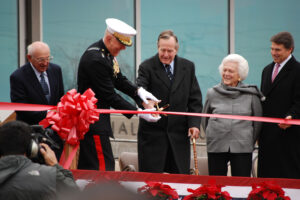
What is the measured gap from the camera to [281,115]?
6297 mm

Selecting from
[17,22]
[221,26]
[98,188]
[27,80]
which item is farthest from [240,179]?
[221,26]

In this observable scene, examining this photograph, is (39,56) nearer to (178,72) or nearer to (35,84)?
(35,84)

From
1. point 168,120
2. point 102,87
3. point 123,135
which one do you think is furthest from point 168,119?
point 123,135

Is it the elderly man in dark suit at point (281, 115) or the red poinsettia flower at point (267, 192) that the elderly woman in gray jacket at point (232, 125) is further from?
the red poinsettia flower at point (267, 192)

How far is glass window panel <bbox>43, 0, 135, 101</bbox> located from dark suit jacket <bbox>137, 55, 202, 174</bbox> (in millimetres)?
3270

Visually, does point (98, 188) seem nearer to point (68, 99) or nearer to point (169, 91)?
point (68, 99)

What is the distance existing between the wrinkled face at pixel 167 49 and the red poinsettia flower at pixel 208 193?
5.26ft

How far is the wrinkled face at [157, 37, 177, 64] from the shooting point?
20.4 ft

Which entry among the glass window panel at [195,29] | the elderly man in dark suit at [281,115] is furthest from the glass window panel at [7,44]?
the elderly man in dark suit at [281,115]

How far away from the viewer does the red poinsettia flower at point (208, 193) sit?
193 inches

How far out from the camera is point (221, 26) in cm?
1045

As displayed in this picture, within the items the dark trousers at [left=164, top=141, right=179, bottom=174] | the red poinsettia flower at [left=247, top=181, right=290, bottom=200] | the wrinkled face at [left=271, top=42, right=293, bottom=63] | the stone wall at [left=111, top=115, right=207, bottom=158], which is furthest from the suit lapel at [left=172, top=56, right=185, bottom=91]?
the stone wall at [left=111, top=115, right=207, bottom=158]

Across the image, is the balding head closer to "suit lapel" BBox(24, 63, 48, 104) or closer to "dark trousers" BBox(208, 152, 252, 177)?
"suit lapel" BBox(24, 63, 48, 104)

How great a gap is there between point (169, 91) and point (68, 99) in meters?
1.39
